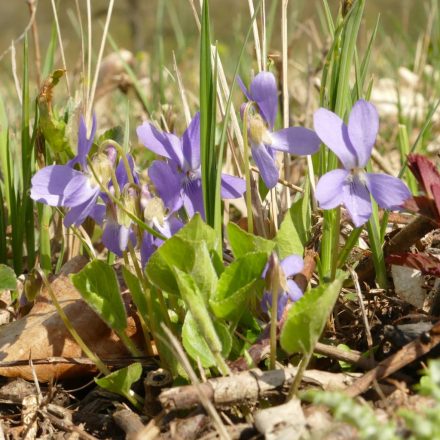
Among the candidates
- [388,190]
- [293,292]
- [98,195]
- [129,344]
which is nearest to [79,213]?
[98,195]

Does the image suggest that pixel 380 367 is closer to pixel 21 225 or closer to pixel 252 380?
pixel 252 380

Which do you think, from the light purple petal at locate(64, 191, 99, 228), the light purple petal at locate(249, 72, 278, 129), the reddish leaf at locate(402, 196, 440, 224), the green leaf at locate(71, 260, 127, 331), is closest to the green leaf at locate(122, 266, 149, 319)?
the green leaf at locate(71, 260, 127, 331)

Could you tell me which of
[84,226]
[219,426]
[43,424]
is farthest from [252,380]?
[84,226]

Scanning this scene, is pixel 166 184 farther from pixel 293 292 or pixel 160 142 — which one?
pixel 293 292

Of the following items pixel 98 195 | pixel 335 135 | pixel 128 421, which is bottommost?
pixel 128 421

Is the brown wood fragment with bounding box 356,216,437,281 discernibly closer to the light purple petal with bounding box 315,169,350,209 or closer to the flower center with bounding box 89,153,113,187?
the light purple petal with bounding box 315,169,350,209

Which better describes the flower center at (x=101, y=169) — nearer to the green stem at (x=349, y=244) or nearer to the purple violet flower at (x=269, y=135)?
the purple violet flower at (x=269, y=135)

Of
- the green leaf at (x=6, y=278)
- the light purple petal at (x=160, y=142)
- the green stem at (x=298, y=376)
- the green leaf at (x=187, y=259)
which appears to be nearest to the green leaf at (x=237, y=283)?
the green leaf at (x=187, y=259)

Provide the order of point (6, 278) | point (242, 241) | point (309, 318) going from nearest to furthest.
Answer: point (309, 318) → point (242, 241) → point (6, 278)
